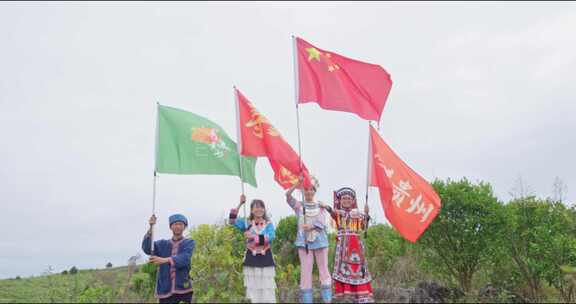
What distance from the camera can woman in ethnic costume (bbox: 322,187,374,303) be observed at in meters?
7.38

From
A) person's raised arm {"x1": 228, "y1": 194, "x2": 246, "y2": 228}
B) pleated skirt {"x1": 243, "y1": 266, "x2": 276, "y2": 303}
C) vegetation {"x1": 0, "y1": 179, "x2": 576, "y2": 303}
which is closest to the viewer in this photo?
pleated skirt {"x1": 243, "y1": 266, "x2": 276, "y2": 303}

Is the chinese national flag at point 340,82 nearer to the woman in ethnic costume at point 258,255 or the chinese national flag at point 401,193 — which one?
the chinese national flag at point 401,193

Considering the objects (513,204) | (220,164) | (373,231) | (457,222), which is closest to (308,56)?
(220,164)

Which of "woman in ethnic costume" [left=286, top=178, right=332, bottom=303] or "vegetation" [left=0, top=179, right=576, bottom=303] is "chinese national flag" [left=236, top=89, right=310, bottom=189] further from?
"vegetation" [left=0, top=179, right=576, bottom=303]

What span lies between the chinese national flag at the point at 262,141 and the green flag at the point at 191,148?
0.29m

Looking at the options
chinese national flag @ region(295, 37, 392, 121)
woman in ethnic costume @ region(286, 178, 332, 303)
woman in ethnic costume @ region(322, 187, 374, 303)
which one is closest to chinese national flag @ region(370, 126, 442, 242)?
woman in ethnic costume @ region(322, 187, 374, 303)

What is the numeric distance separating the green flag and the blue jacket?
1.06m

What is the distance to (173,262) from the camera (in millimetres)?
6922

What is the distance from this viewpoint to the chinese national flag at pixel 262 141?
743 cm

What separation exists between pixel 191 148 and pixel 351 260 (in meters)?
2.91

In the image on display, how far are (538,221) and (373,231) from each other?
17.1 ft

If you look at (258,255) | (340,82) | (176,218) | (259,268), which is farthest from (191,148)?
(340,82)

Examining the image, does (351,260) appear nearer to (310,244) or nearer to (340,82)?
(310,244)

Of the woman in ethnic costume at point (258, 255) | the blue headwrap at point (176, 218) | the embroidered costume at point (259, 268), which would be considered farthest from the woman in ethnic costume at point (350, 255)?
the blue headwrap at point (176, 218)
